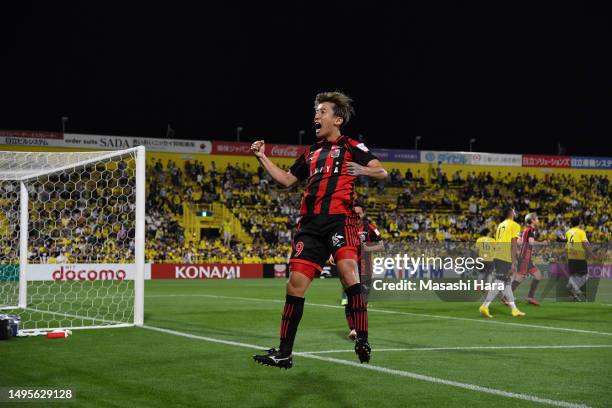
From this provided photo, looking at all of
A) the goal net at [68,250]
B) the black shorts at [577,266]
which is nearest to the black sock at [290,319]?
the goal net at [68,250]

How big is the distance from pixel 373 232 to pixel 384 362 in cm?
559

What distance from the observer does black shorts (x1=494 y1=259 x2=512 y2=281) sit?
1706 centimetres

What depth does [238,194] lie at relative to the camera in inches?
1797

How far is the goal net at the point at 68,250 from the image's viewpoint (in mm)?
13641

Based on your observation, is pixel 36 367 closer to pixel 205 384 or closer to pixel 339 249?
pixel 205 384

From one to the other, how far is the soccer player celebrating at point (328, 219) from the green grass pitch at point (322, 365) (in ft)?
2.65

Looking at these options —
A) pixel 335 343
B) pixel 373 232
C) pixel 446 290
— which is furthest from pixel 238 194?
pixel 335 343

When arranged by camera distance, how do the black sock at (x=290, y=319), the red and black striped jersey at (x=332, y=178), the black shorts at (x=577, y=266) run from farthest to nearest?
1. the black shorts at (x=577, y=266)
2. the red and black striped jersey at (x=332, y=178)
3. the black sock at (x=290, y=319)

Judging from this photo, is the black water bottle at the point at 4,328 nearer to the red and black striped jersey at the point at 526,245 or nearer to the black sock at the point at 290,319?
the black sock at the point at 290,319

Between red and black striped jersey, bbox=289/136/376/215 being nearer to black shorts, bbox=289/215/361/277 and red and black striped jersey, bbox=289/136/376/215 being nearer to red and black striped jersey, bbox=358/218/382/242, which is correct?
black shorts, bbox=289/215/361/277

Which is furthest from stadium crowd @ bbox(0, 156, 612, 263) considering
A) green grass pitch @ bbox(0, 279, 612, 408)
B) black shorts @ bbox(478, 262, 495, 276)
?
green grass pitch @ bbox(0, 279, 612, 408)

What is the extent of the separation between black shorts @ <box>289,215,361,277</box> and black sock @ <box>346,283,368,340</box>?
0.88 ft

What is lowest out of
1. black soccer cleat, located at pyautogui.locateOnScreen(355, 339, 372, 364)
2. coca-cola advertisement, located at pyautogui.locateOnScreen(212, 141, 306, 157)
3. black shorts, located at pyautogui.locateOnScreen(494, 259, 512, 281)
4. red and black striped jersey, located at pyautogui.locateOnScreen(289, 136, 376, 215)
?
black soccer cleat, located at pyautogui.locateOnScreen(355, 339, 372, 364)

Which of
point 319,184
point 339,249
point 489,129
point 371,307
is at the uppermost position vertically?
point 489,129
